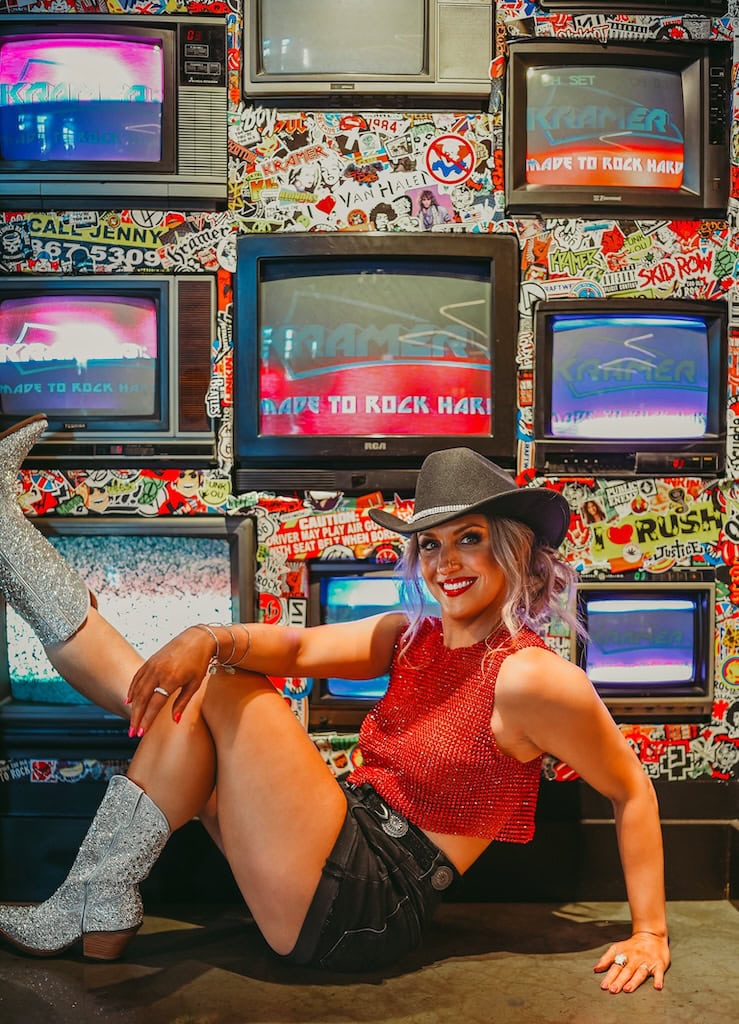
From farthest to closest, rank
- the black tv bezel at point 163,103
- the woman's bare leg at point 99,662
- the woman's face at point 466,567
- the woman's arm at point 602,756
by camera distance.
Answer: the black tv bezel at point 163,103 < the woman's bare leg at point 99,662 < the woman's face at point 466,567 < the woman's arm at point 602,756

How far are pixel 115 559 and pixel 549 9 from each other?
1803 millimetres

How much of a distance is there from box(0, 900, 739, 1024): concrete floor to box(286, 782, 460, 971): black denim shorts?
0.28 ft

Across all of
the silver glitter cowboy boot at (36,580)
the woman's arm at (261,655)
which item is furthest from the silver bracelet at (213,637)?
the silver glitter cowboy boot at (36,580)

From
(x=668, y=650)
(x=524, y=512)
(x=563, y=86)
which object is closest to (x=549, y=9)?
(x=563, y=86)

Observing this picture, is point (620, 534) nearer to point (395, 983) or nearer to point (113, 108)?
point (395, 983)

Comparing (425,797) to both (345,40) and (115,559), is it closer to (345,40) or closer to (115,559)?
(115,559)

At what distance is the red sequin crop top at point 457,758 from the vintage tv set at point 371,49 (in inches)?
55.8

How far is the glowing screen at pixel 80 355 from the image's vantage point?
236 centimetres

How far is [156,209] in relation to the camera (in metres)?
2.37

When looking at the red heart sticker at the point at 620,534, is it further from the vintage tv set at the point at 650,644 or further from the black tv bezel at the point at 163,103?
the black tv bezel at the point at 163,103

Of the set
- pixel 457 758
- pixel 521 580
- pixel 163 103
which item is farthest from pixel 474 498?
pixel 163 103

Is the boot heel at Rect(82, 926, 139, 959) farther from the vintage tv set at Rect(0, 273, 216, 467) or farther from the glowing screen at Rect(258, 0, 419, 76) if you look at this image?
the glowing screen at Rect(258, 0, 419, 76)

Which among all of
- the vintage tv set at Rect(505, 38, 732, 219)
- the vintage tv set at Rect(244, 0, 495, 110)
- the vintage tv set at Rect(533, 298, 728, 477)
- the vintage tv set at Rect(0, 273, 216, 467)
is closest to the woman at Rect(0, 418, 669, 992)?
the vintage tv set at Rect(533, 298, 728, 477)

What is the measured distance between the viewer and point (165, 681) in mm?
1786
